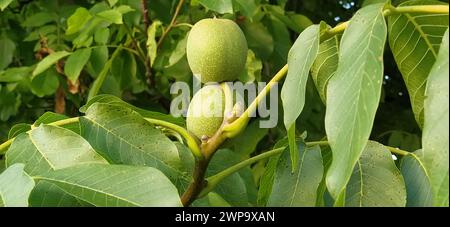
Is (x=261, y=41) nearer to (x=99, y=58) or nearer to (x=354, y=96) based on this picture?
(x=99, y=58)

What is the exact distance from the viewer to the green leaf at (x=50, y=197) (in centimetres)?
87

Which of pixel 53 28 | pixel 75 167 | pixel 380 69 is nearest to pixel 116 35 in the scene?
pixel 53 28

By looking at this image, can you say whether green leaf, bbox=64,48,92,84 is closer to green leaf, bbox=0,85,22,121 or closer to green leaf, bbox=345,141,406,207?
green leaf, bbox=0,85,22,121

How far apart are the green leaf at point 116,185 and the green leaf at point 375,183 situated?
9.6 inches

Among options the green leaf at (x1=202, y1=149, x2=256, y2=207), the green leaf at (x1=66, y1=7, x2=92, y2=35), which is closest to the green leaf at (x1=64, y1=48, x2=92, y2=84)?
the green leaf at (x1=66, y1=7, x2=92, y2=35)

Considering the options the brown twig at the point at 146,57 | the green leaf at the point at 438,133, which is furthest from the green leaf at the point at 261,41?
the green leaf at the point at 438,133

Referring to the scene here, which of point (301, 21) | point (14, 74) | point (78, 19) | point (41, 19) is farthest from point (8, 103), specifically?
point (301, 21)

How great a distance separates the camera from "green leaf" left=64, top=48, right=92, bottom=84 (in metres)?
2.17

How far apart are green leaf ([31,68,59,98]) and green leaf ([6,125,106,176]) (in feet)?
4.63

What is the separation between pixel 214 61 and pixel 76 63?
119 cm

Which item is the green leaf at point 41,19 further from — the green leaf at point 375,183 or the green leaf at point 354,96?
the green leaf at point 354,96
